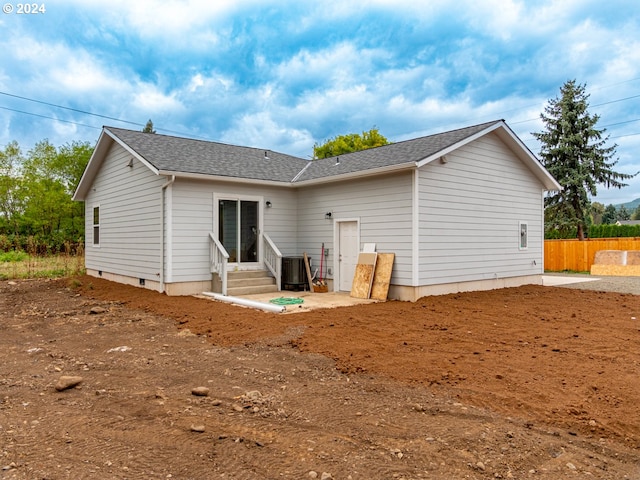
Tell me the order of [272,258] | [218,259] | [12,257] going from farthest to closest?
[12,257] < [272,258] < [218,259]

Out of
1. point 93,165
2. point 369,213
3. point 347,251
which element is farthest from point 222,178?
point 93,165

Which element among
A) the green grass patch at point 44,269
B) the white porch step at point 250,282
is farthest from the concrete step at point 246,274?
the green grass patch at point 44,269

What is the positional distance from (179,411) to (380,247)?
A: 7497mm

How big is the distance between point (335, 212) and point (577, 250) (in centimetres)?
1522

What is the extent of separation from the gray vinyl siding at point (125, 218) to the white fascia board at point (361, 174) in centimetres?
400

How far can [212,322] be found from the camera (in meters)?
7.73

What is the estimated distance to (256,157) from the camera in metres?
14.6

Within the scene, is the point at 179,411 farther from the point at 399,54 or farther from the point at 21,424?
the point at 399,54

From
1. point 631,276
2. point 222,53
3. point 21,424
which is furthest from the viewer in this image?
point 222,53

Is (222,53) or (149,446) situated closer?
(149,446)

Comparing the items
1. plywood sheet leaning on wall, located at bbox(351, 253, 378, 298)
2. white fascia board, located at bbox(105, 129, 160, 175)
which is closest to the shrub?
white fascia board, located at bbox(105, 129, 160, 175)

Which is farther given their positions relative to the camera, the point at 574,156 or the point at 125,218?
the point at 574,156

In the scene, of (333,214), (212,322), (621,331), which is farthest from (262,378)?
(333,214)

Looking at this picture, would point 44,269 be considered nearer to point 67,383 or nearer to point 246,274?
point 246,274
